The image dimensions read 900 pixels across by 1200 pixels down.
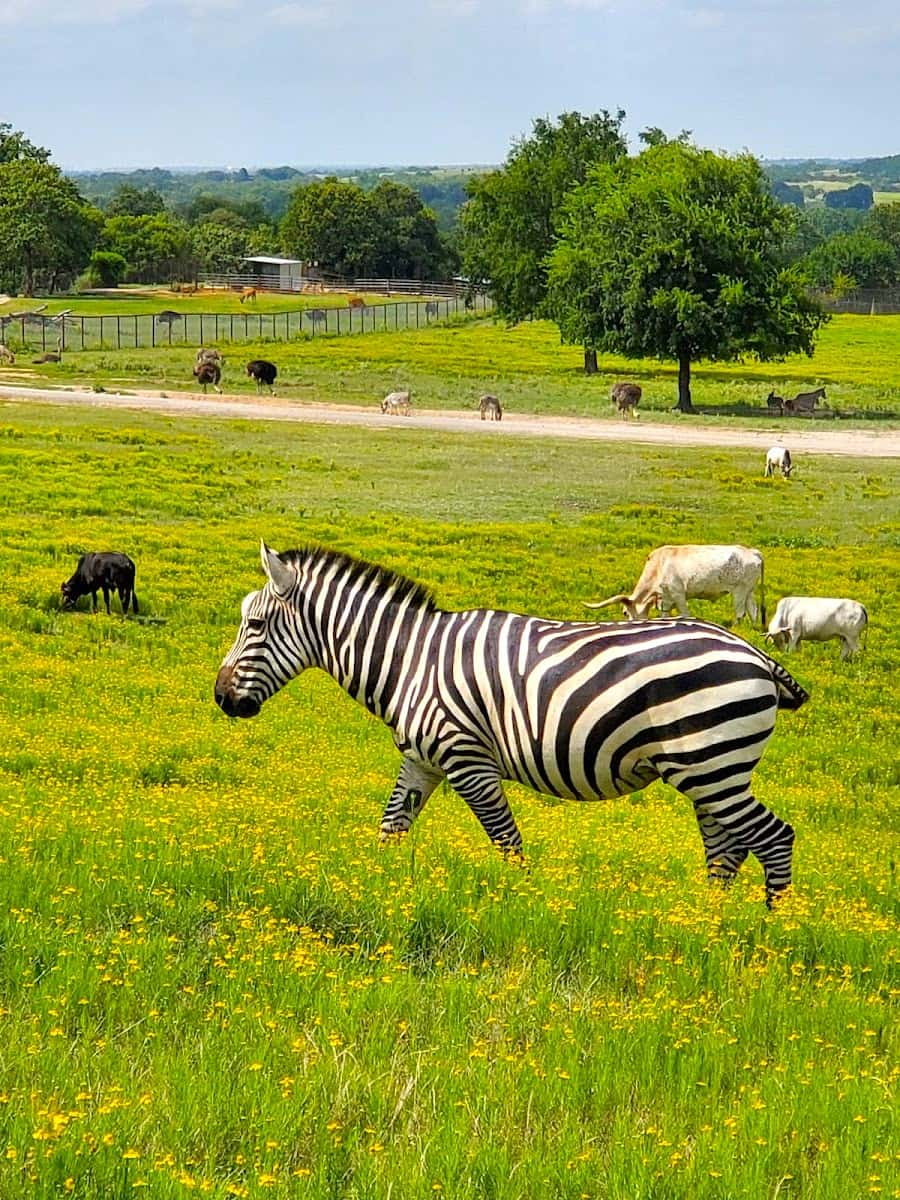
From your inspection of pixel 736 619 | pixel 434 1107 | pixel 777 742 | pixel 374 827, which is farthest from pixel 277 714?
pixel 434 1107

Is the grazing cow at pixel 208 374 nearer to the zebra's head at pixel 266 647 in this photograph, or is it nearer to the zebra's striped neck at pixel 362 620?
the zebra's head at pixel 266 647

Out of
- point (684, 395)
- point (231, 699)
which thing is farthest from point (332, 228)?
point (231, 699)

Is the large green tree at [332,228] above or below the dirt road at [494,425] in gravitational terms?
above

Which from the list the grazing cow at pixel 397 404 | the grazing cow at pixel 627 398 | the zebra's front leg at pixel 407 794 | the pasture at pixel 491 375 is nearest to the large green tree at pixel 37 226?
the pasture at pixel 491 375

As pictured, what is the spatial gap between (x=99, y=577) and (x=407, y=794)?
46.0ft

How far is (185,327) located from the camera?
3679 inches

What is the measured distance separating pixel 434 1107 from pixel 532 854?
4955mm

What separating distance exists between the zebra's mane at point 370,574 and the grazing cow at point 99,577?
1257 centimetres

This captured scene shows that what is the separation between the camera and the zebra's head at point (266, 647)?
11.0m

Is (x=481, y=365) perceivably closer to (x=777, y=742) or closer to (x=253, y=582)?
(x=253, y=582)

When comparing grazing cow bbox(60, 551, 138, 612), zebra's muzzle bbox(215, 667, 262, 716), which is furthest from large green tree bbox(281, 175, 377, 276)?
zebra's muzzle bbox(215, 667, 262, 716)

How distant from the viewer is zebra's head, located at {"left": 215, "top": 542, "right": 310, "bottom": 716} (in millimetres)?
10953

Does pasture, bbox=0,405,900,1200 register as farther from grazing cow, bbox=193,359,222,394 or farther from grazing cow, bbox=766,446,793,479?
grazing cow, bbox=193,359,222,394

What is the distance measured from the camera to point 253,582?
1013 inches
